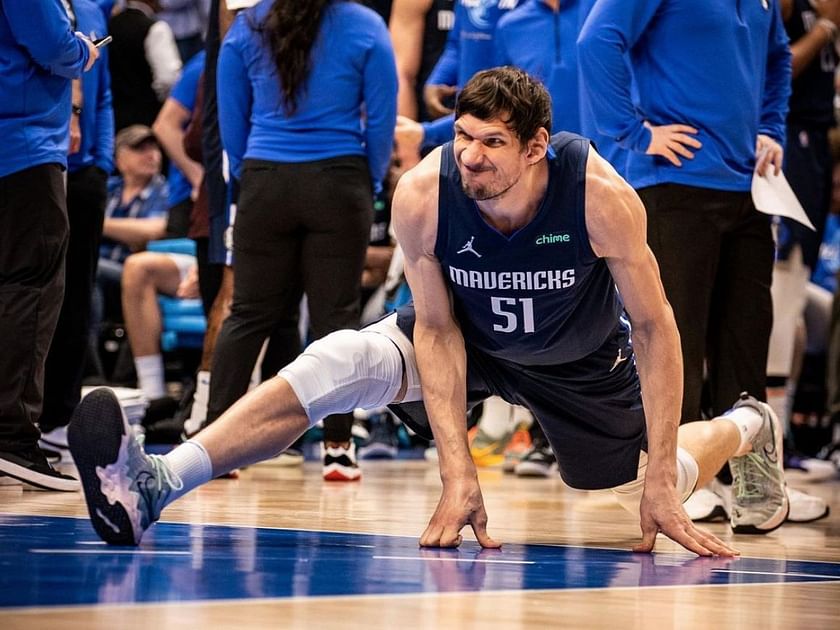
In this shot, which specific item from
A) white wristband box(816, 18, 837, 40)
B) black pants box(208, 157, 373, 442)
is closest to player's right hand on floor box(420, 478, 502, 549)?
black pants box(208, 157, 373, 442)

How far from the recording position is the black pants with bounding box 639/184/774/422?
4340 mm

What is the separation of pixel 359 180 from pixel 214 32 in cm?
107

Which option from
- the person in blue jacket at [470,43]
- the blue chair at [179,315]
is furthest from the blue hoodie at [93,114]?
the blue chair at [179,315]

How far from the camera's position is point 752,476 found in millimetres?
4098

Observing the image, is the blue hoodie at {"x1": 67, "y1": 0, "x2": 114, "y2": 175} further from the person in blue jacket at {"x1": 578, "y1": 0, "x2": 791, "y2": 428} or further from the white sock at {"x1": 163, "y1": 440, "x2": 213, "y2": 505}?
the white sock at {"x1": 163, "y1": 440, "x2": 213, "y2": 505}

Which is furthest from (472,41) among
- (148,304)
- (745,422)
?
(745,422)

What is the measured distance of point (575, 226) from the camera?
10.4ft

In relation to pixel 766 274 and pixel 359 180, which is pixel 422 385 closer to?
pixel 766 274

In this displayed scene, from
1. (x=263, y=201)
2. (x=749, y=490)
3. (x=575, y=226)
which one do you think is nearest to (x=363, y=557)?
(x=575, y=226)

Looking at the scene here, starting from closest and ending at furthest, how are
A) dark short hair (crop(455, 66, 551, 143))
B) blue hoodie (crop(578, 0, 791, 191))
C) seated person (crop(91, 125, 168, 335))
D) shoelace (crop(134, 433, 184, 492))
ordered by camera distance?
shoelace (crop(134, 433, 184, 492))
dark short hair (crop(455, 66, 551, 143))
blue hoodie (crop(578, 0, 791, 191))
seated person (crop(91, 125, 168, 335))

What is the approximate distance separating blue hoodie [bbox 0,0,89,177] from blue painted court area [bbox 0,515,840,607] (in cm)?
140

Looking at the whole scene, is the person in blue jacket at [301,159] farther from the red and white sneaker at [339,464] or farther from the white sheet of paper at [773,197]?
the white sheet of paper at [773,197]

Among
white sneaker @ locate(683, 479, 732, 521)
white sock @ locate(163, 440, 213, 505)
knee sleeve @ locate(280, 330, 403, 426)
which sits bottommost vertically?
white sneaker @ locate(683, 479, 732, 521)

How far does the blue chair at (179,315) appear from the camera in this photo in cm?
783
